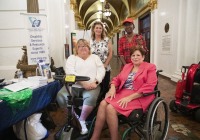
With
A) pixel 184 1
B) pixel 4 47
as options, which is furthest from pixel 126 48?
pixel 184 1

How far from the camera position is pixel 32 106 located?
1.96 metres

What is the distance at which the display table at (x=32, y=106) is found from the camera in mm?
1616

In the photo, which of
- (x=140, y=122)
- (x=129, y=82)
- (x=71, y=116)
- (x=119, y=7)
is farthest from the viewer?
(x=119, y=7)

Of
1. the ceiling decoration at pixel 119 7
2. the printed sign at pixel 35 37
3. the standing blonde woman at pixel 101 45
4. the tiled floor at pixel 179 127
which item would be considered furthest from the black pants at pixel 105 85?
the ceiling decoration at pixel 119 7

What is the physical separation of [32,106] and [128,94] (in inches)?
40.4

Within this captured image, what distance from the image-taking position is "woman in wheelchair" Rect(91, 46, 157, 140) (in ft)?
5.88

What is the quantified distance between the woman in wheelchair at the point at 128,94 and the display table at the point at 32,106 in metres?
0.69

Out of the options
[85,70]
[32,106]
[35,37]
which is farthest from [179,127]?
[35,37]

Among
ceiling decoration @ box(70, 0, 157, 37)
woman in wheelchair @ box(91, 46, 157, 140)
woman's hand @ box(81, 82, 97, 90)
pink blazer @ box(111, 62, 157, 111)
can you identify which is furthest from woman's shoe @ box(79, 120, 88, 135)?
Answer: ceiling decoration @ box(70, 0, 157, 37)

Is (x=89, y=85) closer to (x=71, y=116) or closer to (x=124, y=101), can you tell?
(x=71, y=116)

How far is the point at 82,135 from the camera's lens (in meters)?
2.12

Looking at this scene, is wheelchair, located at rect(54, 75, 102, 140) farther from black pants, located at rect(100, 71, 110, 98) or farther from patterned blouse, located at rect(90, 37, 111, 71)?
patterned blouse, located at rect(90, 37, 111, 71)

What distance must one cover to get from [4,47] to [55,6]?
1.28 m

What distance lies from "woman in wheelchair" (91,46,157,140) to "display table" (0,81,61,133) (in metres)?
0.69
